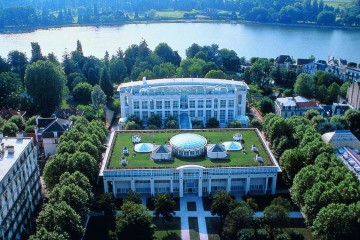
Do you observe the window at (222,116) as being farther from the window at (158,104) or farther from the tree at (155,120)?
the tree at (155,120)

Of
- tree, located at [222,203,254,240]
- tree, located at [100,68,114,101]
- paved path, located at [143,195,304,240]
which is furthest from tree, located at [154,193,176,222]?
tree, located at [100,68,114,101]

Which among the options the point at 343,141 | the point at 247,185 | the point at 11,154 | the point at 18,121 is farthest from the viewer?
the point at 18,121

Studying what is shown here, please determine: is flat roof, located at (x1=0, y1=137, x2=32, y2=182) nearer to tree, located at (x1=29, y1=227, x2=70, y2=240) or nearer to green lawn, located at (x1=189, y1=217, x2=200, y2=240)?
tree, located at (x1=29, y1=227, x2=70, y2=240)

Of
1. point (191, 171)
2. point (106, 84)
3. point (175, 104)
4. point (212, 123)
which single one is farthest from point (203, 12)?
point (191, 171)

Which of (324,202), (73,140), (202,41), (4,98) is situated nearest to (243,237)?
(324,202)

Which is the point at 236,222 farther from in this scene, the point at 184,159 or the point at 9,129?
the point at 9,129

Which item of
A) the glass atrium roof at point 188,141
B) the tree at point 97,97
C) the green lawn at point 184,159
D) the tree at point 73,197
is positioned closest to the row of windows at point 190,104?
the tree at point 97,97
